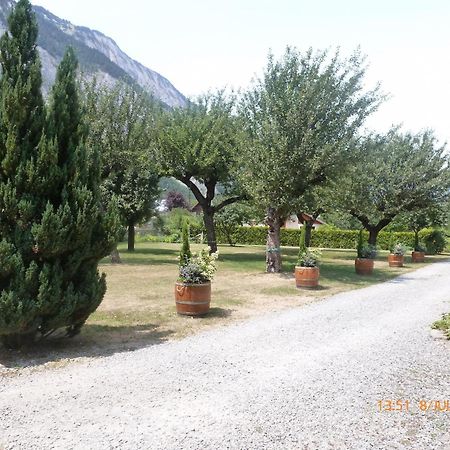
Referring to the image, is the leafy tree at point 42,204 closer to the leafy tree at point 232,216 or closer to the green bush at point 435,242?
the leafy tree at point 232,216

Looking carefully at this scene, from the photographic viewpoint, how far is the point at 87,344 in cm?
711

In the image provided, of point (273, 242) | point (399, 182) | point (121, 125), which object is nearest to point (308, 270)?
point (273, 242)

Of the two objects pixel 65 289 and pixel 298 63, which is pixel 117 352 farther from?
pixel 298 63

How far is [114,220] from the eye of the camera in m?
6.99

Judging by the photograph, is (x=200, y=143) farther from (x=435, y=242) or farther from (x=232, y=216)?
(x=435, y=242)

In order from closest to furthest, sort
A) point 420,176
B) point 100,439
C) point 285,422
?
1. point 100,439
2. point 285,422
3. point 420,176

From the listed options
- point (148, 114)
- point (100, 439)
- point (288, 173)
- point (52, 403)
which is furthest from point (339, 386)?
point (148, 114)

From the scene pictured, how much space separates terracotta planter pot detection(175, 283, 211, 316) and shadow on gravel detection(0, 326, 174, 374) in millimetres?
1014

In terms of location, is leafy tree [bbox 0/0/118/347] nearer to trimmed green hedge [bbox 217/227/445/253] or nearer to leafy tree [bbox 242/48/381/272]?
leafy tree [bbox 242/48/381/272]

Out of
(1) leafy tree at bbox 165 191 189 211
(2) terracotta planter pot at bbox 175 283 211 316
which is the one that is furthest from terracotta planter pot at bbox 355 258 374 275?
(1) leafy tree at bbox 165 191 189 211

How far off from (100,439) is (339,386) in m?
2.78

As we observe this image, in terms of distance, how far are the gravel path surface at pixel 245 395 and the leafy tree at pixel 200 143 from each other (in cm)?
1534

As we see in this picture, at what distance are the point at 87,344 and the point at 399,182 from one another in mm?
24571

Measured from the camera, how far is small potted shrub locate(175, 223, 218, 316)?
30.3 ft
